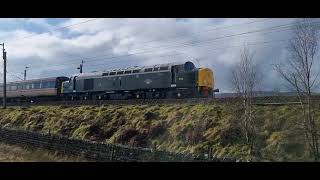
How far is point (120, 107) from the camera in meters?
28.1

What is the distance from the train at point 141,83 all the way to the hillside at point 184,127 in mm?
3328

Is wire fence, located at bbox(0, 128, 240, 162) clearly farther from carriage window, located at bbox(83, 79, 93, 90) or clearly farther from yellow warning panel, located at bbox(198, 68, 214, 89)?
carriage window, located at bbox(83, 79, 93, 90)

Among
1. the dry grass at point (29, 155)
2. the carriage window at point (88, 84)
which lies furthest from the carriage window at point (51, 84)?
the dry grass at point (29, 155)

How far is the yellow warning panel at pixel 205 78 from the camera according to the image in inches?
1150

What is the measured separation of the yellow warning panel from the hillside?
500 centimetres

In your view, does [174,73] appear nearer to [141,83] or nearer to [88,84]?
[141,83]

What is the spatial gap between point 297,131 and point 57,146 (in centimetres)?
1058

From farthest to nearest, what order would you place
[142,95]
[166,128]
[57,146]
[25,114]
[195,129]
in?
[25,114] → [142,95] → [166,128] → [195,129] → [57,146]

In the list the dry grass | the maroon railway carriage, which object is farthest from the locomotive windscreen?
the maroon railway carriage

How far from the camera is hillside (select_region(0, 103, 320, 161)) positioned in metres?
16.5

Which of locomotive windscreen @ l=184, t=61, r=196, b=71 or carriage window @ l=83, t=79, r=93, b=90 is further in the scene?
carriage window @ l=83, t=79, r=93, b=90

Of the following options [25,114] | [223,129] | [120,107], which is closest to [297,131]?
[223,129]
